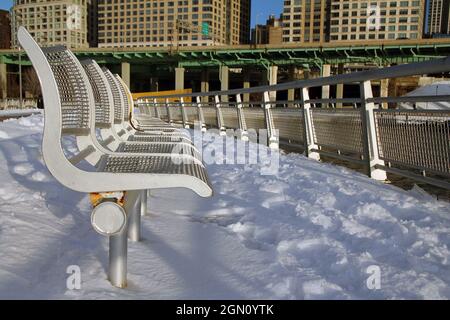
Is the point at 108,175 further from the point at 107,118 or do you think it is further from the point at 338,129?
the point at 338,129

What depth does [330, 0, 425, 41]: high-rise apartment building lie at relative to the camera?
426ft

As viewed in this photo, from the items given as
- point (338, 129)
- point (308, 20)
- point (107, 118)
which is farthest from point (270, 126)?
point (308, 20)

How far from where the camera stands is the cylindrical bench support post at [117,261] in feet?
7.79

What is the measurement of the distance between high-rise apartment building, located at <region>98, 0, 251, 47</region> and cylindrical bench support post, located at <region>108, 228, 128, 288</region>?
145 metres

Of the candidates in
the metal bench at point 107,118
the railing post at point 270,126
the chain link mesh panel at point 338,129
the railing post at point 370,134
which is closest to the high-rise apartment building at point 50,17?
the railing post at point 270,126

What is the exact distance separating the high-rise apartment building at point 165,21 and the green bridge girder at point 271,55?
66866 mm

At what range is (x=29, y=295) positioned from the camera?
2178 mm

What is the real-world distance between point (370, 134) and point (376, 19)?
14155 centimetres

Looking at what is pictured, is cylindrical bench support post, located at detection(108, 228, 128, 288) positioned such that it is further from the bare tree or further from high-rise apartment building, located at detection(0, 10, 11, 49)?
high-rise apartment building, located at detection(0, 10, 11, 49)

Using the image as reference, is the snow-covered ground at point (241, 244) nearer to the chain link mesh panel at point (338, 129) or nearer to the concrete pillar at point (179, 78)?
the chain link mesh panel at point (338, 129)

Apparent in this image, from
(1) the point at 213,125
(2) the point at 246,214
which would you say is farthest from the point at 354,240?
(1) the point at 213,125

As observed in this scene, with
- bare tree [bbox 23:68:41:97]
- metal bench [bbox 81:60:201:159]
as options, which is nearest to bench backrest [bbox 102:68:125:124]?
metal bench [bbox 81:60:201:159]

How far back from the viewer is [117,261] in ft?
7.84
